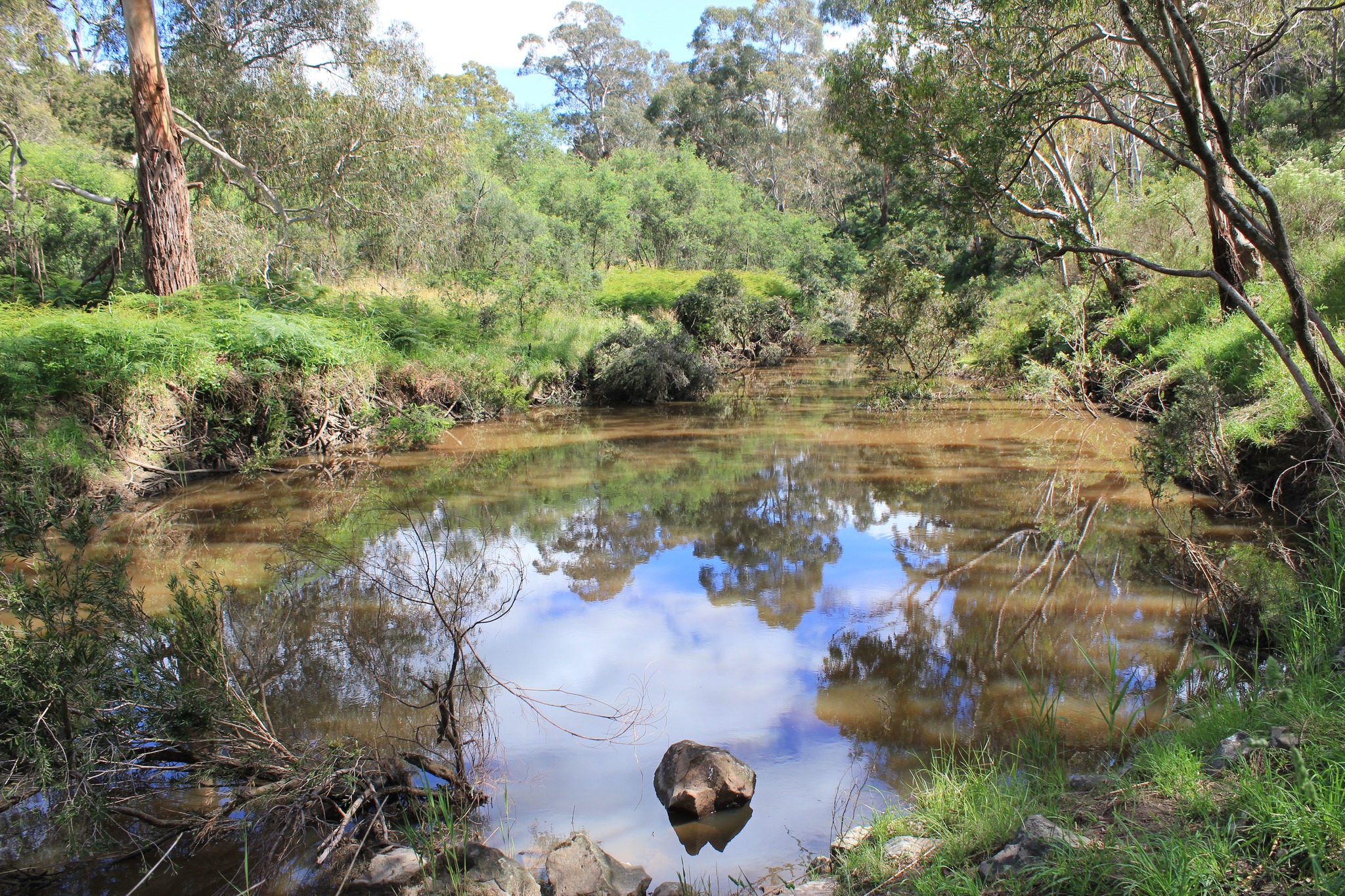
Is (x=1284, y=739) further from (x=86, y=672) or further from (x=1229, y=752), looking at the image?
(x=86, y=672)

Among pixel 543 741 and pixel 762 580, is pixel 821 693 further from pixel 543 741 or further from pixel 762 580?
pixel 762 580

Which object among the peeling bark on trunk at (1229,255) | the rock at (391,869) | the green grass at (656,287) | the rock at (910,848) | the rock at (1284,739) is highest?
the green grass at (656,287)

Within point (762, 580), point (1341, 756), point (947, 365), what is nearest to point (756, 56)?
point (947, 365)

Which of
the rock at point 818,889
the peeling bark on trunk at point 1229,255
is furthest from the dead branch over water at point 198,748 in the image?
the peeling bark on trunk at point 1229,255

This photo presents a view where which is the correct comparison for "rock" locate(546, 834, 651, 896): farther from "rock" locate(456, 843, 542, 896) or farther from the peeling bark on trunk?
the peeling bark on trunk

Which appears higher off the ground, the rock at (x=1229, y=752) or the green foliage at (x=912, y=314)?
the green foliage at (x=912, y=314)

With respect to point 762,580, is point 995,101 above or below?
above

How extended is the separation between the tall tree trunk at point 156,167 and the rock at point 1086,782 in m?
14.4

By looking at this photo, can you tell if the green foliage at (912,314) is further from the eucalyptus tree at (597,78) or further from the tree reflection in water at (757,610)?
the eucalyptus tree at (597,78)

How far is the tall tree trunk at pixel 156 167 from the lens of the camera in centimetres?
1262

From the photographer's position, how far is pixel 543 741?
493cm

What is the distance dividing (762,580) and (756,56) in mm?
56076

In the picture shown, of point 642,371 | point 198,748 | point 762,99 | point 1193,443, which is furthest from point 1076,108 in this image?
point 762,99

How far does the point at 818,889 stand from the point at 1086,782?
1382 mm
